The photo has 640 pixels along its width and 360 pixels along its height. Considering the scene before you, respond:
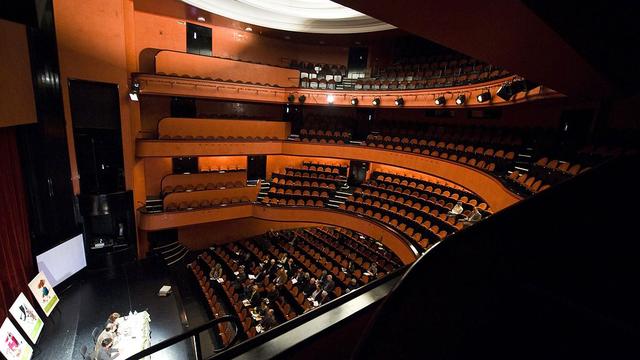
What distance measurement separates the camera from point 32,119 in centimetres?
424

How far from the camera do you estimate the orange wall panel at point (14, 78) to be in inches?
138

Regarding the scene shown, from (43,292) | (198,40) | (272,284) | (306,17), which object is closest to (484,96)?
(306,17)

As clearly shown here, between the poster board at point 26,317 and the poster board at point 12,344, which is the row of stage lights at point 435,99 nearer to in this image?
the poster board at point 26,317

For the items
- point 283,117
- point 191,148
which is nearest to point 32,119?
point 191,148

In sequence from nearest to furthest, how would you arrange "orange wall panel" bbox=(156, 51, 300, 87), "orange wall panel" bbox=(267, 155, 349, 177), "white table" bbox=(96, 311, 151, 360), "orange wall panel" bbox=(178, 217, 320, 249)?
1. "white table" bbox=(96, 311, 151, 360)
2. "orange wall panel" bbox=(156, 51, 300, 87)
3. "orange wall panel" bbox=(178, 217, 320, 249)
4. "orange wall panel" bbox=(267, 155, 349, 177)

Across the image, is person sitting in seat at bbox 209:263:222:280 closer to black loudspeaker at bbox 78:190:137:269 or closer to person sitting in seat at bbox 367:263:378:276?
black loudspeaker at bbox 78:190:137:269

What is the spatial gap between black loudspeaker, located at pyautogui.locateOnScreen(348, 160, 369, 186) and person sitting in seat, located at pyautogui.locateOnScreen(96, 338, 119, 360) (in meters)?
8.48

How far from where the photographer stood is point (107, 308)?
6004 millimetres

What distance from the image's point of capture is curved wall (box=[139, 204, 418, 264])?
297 inches

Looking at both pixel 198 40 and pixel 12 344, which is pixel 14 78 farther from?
pixel 198 40

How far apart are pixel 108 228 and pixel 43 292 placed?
3.02 meters

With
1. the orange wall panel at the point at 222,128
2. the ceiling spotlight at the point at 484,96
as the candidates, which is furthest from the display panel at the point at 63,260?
the ceiling spotlight at the point at 484,96

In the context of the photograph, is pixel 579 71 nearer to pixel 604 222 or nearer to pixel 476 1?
pixel 476 1

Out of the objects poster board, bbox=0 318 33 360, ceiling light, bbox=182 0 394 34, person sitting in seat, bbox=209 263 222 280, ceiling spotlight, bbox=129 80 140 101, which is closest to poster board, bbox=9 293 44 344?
poster board, bbox=0 318 33 360
